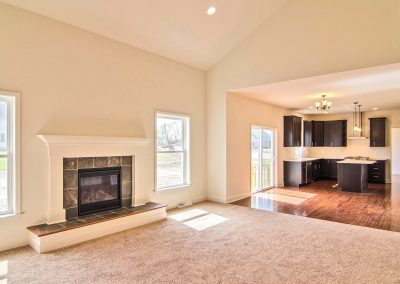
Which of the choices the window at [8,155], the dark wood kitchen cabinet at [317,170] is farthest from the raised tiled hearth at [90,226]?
the dark wood kitchen cabinet at [317,170]

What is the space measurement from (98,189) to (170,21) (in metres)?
3.27

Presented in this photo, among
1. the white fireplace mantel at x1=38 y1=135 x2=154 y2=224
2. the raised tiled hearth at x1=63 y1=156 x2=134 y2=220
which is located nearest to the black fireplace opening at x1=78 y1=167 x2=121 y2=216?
the raised tiled hearth at x1=63 y1=156 x2=134 y2=220

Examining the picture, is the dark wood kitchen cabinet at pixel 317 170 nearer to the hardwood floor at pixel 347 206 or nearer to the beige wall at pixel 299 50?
the hardwood floor at pixel 347 206

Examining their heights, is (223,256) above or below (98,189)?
below

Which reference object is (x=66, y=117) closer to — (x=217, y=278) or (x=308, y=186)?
(x=217, y=278)

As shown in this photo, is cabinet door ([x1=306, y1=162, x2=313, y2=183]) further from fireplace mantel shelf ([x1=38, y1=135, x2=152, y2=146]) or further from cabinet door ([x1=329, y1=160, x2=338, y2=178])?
fireplace mantel shelf ([x1=38, y1=135, x2=152, y2=146])

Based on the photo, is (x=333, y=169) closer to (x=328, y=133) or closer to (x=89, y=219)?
(x=328, y=133)

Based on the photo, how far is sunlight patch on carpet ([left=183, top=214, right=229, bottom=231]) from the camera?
4.52 metres

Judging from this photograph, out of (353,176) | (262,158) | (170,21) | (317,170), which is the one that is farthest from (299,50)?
(317,170)

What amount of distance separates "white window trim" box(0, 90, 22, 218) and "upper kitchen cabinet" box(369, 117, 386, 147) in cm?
1094

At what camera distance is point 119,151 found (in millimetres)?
4676

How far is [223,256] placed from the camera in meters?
3.32

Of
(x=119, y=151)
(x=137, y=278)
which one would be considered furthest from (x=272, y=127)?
(x=137, y=278)

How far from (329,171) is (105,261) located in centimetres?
976
